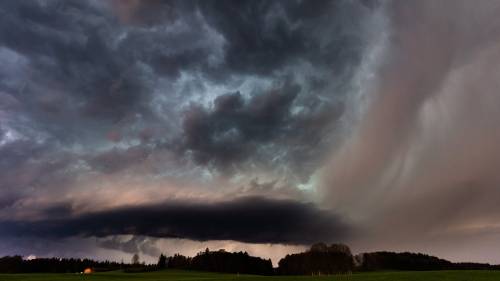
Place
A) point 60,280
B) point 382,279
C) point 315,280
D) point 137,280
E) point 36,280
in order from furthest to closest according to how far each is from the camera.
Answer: point 137,280
point 60,280
point 36,280
point 315,280
point 382,279

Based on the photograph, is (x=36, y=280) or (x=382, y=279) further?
(x=36, y=280)

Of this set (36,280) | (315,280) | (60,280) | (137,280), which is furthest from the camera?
(137,280)

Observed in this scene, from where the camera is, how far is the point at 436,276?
88375 millimetres

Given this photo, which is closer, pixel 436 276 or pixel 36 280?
pixel 436 276

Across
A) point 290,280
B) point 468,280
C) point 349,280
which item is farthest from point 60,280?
point 468,280

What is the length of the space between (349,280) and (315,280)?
8.65m

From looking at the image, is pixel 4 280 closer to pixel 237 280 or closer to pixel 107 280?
pixel 107 280

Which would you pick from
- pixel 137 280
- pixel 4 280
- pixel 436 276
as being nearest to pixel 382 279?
pixel 436 276

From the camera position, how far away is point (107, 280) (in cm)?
11500

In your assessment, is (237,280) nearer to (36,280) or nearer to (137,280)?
→ (137,280)

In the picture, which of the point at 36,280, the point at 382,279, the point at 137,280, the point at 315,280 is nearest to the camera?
the point at 382,279

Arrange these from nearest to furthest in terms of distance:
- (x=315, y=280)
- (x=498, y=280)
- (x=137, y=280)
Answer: (x=498, y=280)
(x=315, y=280)
(x=137, y=280)

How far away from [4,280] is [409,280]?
9009cm

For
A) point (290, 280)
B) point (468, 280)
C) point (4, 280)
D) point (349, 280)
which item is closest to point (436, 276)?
point (468, 280)
